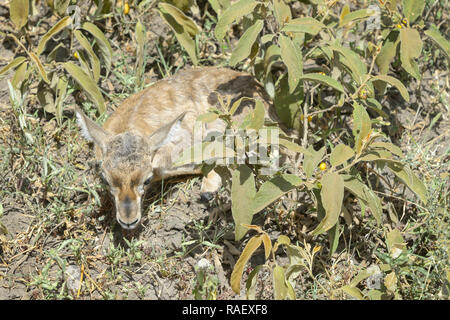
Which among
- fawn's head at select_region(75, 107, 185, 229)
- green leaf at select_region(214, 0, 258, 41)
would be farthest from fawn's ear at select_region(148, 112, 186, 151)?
green leaf at select_region(214, 0, 258, 41)

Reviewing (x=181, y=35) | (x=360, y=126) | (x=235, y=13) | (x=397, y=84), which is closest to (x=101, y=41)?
(x=181, y=35)

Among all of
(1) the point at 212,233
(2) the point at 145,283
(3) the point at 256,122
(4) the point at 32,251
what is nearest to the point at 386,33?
(3) the point at 256,122

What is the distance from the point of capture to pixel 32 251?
6.12 meters

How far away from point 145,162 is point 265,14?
1.92 meters

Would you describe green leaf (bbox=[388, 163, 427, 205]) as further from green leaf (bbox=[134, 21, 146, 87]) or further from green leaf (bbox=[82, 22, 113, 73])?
green leaf (bbox=[82, 22, 113, 73])

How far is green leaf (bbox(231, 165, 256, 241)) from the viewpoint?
5.23m

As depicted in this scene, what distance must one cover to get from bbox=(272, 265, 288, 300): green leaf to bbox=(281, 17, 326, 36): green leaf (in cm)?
228

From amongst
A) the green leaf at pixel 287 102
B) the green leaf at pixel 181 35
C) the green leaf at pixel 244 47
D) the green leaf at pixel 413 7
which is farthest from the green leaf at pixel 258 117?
the green leaf at pixel 413 7

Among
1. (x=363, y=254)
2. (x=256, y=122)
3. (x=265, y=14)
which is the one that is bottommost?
(x=363, y=254)

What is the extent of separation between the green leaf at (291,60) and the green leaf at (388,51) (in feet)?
3.84

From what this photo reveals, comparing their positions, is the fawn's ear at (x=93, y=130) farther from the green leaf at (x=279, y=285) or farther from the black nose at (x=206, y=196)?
the green leaf at (x=279, y=285)

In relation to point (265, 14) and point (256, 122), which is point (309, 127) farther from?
point (256, 122)

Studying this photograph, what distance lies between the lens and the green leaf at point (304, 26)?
577 centimetres

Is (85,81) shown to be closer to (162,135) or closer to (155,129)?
(155,129)
